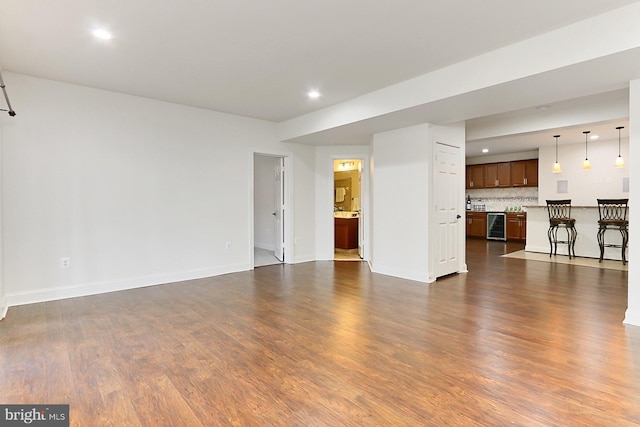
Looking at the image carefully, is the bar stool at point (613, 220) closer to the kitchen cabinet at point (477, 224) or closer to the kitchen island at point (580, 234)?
the kitchen island at point (580, 234)

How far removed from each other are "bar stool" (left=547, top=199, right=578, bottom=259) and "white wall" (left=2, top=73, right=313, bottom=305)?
6.32m

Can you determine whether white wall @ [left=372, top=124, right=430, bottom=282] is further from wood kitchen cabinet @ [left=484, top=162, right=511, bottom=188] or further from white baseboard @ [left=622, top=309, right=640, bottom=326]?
wood kitchen cabinet @ [left=484, top=162, right=511, bottom=188]

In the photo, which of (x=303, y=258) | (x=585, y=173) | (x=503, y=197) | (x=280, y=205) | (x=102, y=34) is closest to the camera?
(x=102, y=34)

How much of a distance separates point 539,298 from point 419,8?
3.53m

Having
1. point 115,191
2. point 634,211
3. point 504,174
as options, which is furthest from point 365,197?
Answer: point 504,174

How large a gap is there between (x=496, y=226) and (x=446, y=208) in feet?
18.4

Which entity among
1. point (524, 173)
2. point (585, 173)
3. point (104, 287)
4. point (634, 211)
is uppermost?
point (524, 173)

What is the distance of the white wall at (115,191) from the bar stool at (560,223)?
249 inches

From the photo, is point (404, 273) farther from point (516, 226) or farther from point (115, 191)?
point (516, 226)

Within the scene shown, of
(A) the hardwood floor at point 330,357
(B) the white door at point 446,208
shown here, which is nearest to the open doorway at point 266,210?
(A) the hardwood floor at point 330,357

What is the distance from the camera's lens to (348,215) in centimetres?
803

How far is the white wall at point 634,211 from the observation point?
3.11 metres

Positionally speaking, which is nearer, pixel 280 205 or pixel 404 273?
pixel 404 273

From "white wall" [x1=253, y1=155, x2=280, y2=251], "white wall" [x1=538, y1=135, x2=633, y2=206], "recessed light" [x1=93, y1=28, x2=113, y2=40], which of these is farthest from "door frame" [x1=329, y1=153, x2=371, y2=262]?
"white wall" [x1=538, y1=135, x2=633, y2=206]
